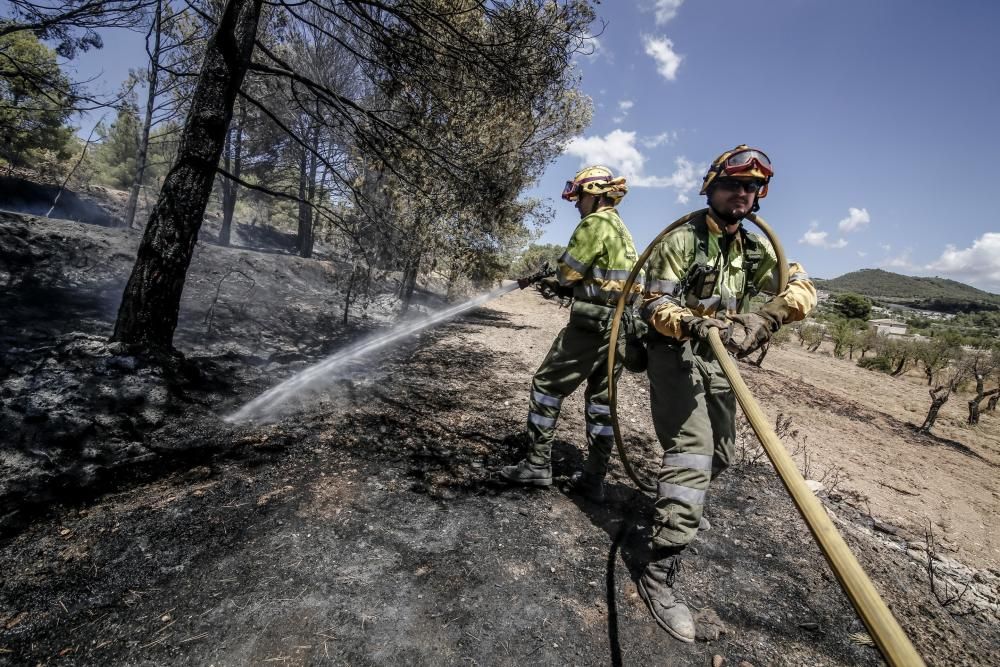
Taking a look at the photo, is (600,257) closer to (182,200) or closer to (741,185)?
(741,185)

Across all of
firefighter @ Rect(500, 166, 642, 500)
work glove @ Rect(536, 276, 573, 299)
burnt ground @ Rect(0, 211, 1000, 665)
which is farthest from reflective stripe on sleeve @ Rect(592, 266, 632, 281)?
burnt ground @ Rect(0, 211, 1000, 665)

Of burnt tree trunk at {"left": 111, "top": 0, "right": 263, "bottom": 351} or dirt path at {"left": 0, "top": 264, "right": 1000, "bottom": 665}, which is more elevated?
burnt tree trunk at {"left": 111, "top": 0, "right": 263, "bottom": 351}

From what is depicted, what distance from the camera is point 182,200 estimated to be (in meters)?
3.90

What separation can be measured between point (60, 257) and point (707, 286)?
9704mm

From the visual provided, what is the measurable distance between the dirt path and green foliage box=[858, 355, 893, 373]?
1523cm

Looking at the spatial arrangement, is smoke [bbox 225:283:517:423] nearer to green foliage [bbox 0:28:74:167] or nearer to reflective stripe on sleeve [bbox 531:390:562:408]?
reflective stripe on sleeve [bbox 531:390:562:408]

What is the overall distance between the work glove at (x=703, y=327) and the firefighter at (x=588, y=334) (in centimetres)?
91

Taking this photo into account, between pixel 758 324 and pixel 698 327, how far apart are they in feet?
1.10

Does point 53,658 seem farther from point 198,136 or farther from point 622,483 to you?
point 198,136

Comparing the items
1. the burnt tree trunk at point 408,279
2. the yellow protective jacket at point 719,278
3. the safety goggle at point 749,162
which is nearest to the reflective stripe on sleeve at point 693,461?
the yellow protective jacket at point 719,278

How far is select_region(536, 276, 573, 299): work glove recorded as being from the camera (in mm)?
3289

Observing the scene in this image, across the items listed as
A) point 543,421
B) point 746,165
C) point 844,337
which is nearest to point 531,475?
point 543,421

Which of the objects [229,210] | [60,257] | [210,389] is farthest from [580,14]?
[229,210]

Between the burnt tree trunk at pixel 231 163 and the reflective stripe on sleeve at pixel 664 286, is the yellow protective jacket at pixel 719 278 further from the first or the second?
the burnt tree trunk at pixel 231 163
